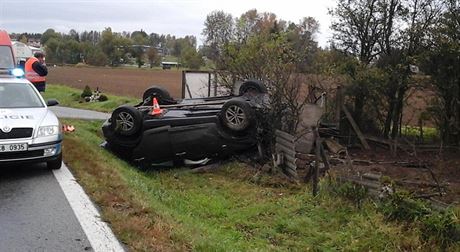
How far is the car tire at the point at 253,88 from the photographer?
13353 millimetres

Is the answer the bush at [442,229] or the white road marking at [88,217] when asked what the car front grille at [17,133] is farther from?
the bush at [442,229]

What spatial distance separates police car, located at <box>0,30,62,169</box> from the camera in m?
7.03

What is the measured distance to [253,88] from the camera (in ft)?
44.9

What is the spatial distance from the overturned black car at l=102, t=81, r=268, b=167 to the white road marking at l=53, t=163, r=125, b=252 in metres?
3.69

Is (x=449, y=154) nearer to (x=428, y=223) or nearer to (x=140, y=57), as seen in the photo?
(x=428, y=223)

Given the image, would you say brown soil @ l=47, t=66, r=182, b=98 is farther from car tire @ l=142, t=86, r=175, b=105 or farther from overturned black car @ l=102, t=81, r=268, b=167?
overturned black car @ l=102, t=81, r=268, b=167

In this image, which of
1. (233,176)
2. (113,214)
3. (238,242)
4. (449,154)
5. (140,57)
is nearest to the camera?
(113,214)

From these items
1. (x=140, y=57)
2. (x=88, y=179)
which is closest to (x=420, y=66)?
(x=88, y=179)

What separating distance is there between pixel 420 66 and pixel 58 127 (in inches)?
516

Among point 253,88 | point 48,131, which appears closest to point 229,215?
point 48,131

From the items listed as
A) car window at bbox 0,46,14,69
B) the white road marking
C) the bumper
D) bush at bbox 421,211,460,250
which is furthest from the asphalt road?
car window at bbox 0,46,14,69

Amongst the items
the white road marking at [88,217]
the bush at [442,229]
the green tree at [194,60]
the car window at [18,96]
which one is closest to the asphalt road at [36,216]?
the white road marking at [88,217]

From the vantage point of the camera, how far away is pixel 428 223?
19.4ft

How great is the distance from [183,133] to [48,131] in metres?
3.93
